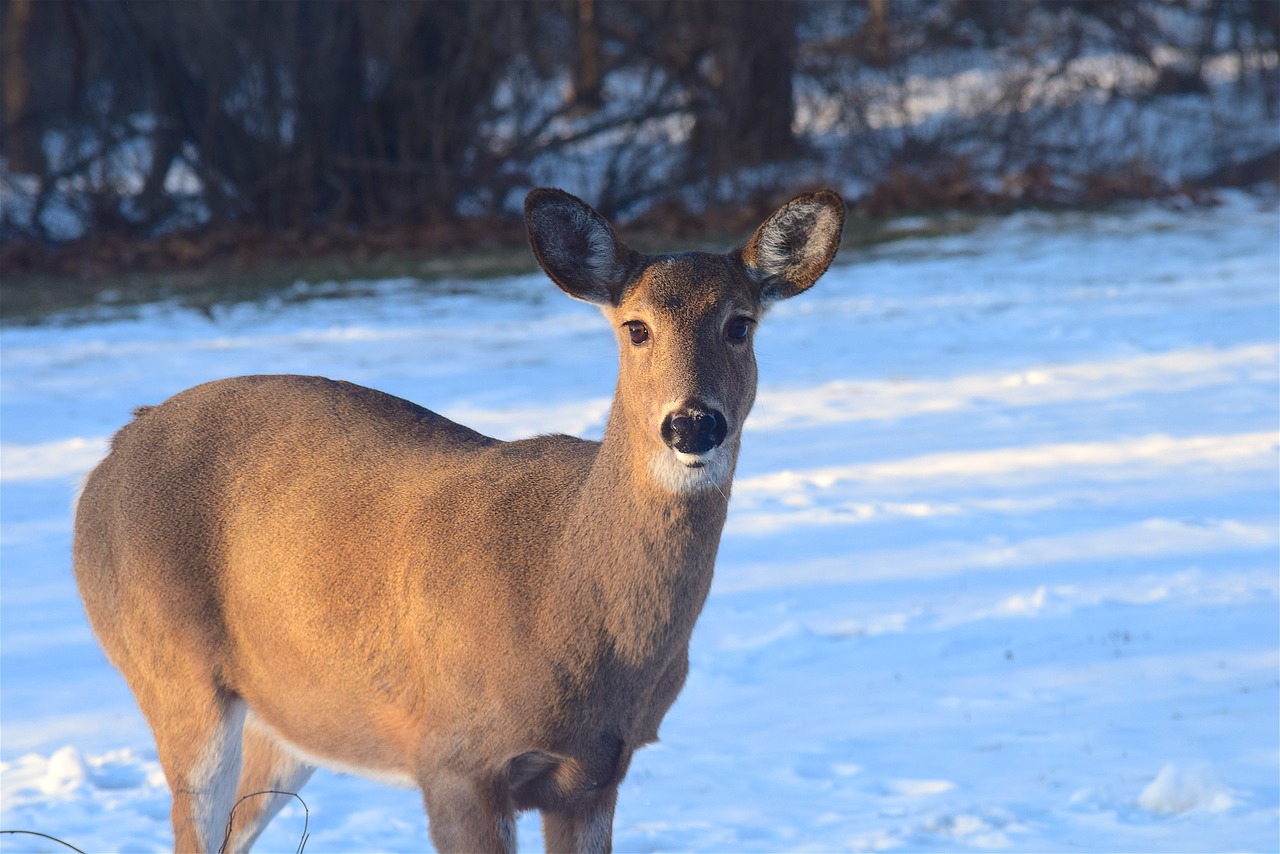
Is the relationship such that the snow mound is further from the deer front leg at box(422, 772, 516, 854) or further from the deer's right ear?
the deer's right ear

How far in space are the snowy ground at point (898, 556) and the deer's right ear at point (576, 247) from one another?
1.84 m

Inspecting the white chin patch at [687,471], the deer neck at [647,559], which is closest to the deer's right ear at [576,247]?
the deer neck at [647,559]

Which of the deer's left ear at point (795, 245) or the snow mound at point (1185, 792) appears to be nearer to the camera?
the deer's left ear at point (795, 245)

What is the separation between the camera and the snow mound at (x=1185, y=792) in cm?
524

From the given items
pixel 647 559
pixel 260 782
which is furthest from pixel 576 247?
pixel 260 782

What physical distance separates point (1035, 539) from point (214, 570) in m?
4.81

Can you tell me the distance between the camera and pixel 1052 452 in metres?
9.74

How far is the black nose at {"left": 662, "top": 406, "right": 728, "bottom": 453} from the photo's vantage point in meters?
3.79

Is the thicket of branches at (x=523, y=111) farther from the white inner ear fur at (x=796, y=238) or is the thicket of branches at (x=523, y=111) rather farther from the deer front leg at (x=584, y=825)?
the deer front leg at (x=584, y=825)

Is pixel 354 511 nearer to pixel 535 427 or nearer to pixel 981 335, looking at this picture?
pixel 535 427

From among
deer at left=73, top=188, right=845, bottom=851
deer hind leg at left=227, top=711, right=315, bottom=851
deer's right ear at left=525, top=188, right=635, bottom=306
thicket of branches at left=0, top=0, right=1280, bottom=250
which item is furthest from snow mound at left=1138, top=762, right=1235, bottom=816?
thicket of branches at left=0, top=0, right=1280, bottom=250

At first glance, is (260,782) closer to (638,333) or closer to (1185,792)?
(638,333)

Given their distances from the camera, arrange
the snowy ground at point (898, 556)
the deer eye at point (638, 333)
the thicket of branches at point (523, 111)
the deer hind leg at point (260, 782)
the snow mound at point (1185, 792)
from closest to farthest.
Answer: the deer eye at point (638, 333)
the deer hind leg at point (260, 782)
the snow mound at point (1185, 792)
the snowy ground at point (898, 556)
the thicket of branches at point (523, 111)

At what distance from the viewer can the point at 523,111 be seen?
19.6m
